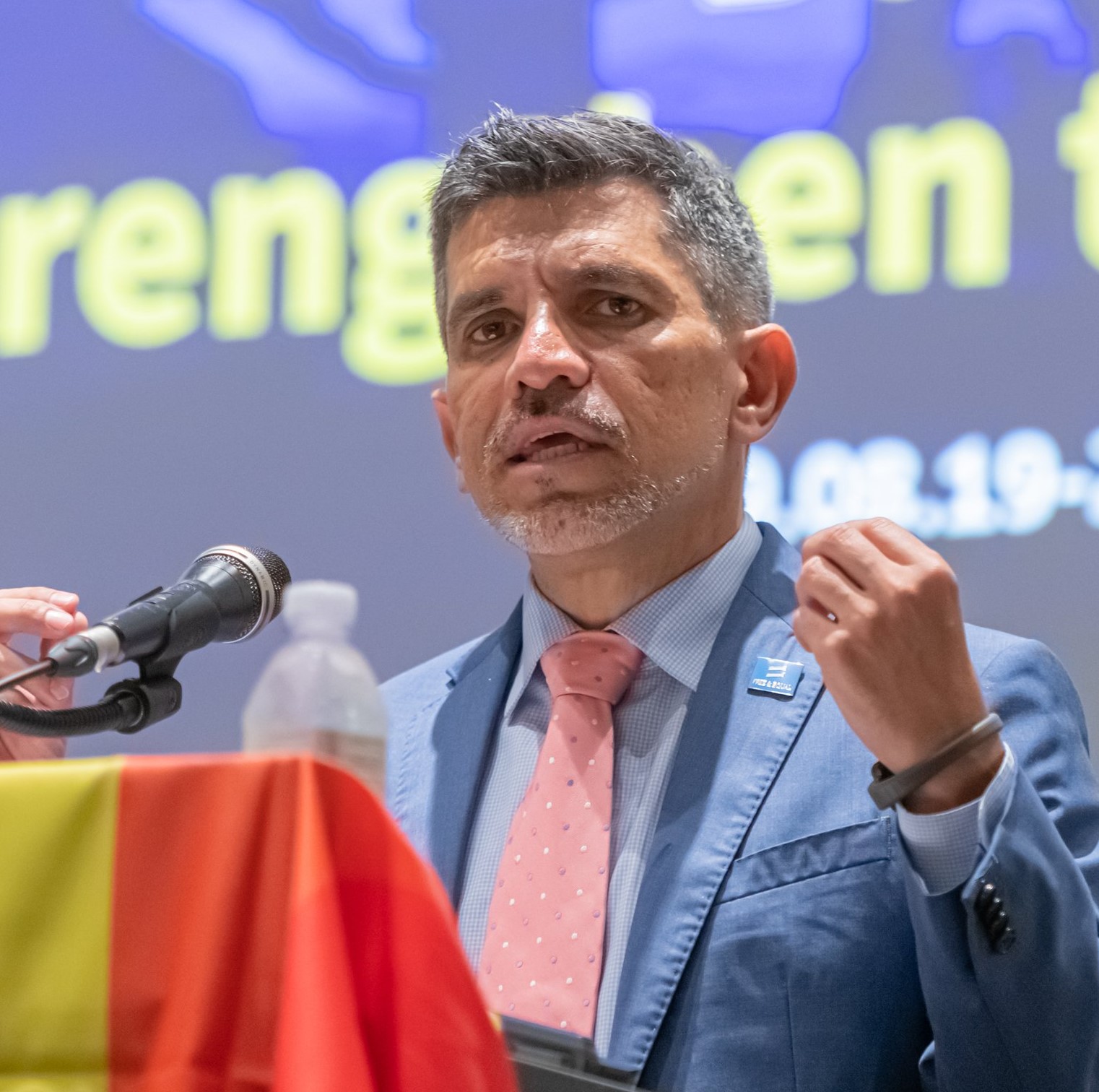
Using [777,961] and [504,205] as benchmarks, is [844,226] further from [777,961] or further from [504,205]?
[777,961]

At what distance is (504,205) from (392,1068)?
1654 millimetres

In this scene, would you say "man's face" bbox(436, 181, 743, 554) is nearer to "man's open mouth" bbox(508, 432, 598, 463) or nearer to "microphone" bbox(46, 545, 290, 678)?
"man's open mouth" bbox(508, 432, 598, 463)

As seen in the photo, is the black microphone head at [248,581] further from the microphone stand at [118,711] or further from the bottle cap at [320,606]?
the bottle cap at [320,606]

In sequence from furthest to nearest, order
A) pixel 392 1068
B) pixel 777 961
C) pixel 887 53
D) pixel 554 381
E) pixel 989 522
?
pixel 887 53
pixel 989 522
pixel 554 381
pixel 777 961
pixel 392 1068

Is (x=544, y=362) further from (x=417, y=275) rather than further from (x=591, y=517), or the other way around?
(x=417, y=275)

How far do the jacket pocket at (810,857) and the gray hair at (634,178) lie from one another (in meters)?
0.85

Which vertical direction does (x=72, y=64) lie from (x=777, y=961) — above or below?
above

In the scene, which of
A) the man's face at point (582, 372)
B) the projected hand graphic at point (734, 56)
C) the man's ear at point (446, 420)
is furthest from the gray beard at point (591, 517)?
the projected hand graphic at point (734, 56)

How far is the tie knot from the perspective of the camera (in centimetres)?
210

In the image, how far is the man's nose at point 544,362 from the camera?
6.88 ft

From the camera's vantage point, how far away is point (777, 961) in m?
1.73

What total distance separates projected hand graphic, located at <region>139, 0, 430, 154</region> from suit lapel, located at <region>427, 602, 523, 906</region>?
1315 millimetres

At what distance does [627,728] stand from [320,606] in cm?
93

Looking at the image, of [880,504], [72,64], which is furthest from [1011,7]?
[72,64]
